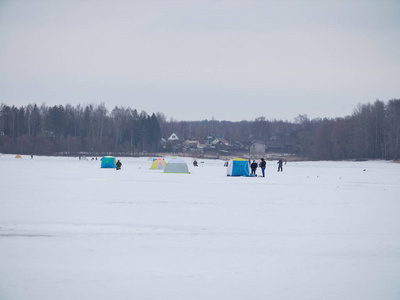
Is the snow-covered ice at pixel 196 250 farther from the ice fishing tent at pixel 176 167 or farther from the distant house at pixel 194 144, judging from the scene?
the distant house at pixel 194 144

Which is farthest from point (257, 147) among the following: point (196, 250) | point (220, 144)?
point (196, 250)

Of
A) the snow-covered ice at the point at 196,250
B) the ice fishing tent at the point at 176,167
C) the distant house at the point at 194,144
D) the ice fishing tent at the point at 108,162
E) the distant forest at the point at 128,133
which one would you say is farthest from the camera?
the distant house at the point at 194,144

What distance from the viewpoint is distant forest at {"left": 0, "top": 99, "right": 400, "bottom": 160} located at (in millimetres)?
90606

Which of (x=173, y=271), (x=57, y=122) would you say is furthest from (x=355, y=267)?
(x=57, y=122)

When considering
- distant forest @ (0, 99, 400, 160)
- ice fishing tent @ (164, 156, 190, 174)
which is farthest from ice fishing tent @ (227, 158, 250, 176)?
distant forest @ (0, 99, 400, 160)

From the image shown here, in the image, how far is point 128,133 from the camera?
124 meters

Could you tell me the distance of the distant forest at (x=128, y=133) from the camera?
90.6m

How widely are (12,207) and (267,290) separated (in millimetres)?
10131

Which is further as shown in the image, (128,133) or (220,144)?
(220,144)

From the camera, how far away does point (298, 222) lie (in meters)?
12.8

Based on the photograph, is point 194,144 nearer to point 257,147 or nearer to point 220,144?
point 220,144

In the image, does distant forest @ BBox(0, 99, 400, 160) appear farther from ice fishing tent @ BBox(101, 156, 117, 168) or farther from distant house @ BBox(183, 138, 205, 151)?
ice fishing tent @ BBox(101, 156, 117, 168)

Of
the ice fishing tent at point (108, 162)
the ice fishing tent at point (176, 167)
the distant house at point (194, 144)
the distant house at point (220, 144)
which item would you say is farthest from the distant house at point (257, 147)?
the ice fishing tent at point (176, 167)

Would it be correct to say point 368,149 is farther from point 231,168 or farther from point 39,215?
point 39,215
